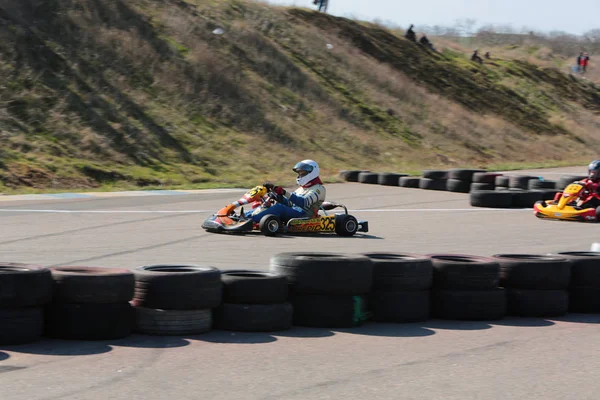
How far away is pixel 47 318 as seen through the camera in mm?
6531

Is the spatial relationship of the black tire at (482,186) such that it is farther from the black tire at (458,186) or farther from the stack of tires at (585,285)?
the stack of tires at (585,285)

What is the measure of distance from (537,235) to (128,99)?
19.6 metres

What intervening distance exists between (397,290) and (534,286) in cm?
143

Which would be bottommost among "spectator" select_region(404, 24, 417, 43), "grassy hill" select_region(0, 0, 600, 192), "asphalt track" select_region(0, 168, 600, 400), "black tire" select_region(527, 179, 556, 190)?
"asphalt track" select_region(0, 168, 600, 400)

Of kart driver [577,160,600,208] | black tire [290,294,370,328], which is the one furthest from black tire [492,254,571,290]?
kart driver [577,160,600,208]

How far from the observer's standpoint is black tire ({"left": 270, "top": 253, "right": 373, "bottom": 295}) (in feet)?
23.6

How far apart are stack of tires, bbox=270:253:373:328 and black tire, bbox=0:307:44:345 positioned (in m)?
2.07

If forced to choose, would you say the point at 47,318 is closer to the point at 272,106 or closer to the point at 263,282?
the point at 263,282

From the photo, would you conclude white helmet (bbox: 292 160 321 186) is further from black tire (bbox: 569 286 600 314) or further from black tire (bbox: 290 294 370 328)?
black tire (bbox: 290 294 370 328)

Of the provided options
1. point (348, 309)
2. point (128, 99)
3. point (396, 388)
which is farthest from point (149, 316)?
point (128, 99)

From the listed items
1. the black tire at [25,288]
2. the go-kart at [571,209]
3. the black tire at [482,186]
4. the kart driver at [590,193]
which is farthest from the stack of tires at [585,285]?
the black tire at [482,186]

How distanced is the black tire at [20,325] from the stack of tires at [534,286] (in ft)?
13.8

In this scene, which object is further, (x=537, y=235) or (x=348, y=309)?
(x=537, y=235)

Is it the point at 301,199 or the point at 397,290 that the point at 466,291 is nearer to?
the point at 397,290
